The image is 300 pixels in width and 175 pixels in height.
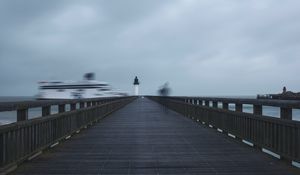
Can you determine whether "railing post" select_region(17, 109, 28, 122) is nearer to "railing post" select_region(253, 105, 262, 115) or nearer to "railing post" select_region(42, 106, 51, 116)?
"railing post" select_region(42, 106, 51, 116)

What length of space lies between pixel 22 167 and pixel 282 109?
192 inches

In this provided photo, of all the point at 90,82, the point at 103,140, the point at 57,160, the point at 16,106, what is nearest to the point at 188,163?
the point at 57,160

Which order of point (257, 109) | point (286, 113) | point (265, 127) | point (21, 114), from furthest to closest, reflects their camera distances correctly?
point (257, 109)
point (265, 127)
point (286, 113)
point (21, 114)

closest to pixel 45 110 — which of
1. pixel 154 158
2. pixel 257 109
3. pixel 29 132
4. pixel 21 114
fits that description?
pixel 29 132

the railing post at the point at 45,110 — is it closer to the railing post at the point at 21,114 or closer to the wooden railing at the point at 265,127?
the railing post at the point at 21,114

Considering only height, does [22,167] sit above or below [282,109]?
below

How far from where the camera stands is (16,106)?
799cm

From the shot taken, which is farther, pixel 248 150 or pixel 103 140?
pixel 103 140

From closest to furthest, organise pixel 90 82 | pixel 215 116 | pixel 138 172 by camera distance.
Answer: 1. pixel 138 172
2. pixel 215 116
3. pixel 90 82

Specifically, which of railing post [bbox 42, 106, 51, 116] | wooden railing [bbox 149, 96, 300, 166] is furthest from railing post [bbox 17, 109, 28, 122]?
wooden railing [bbox 149, 96, 300, 166]

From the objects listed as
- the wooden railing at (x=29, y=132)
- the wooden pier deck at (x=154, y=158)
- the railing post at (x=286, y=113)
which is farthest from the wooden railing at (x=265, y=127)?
the wooden railing at (x=29, y=132)

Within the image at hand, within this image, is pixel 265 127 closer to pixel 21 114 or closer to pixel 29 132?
pixel 29 132

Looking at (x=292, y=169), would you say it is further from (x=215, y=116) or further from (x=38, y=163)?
(x=215, y=116)

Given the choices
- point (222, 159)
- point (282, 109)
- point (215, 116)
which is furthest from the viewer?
point (215, 116)
